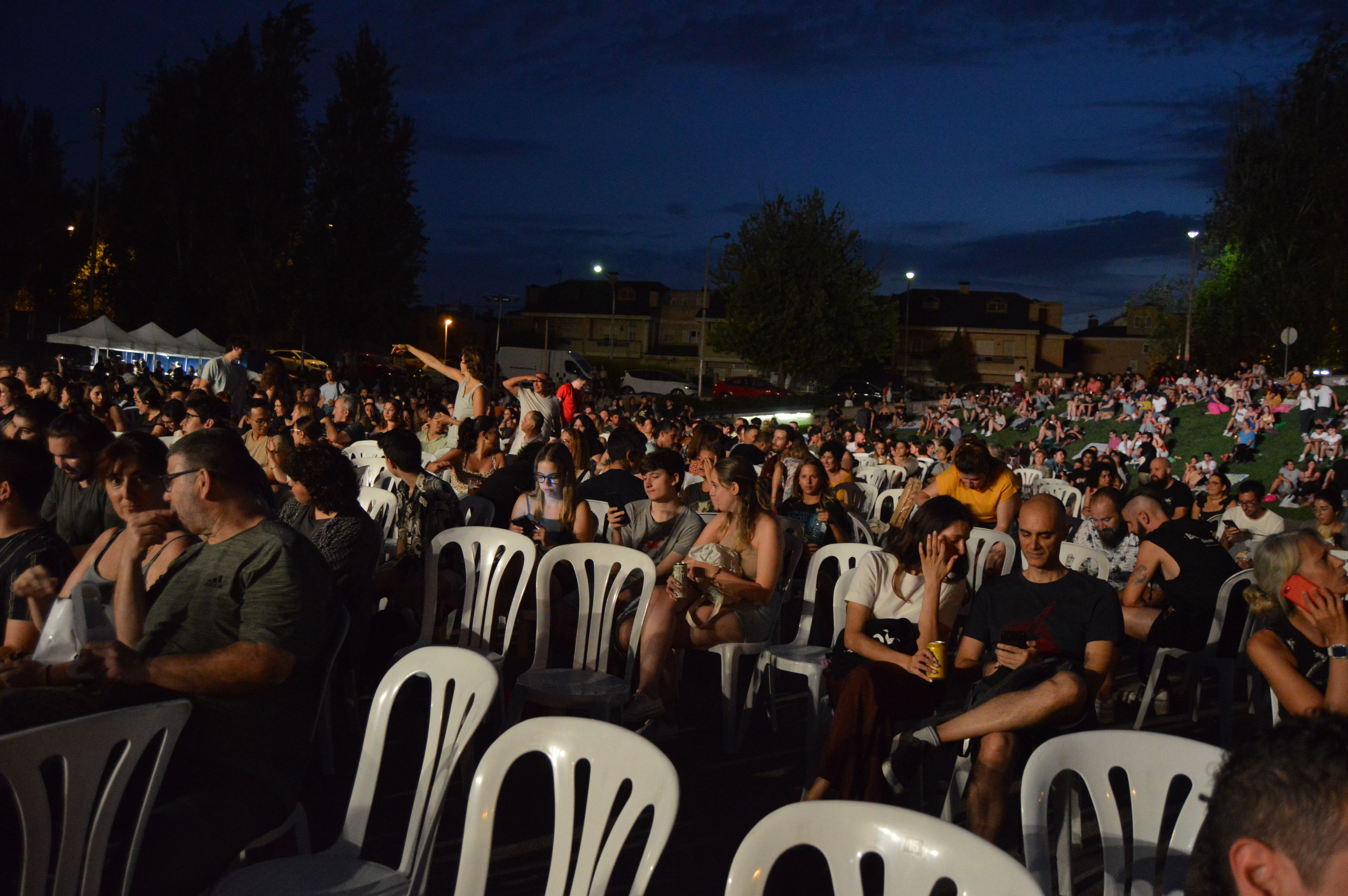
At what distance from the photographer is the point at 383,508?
573cm

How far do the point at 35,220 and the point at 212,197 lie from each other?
251 inches

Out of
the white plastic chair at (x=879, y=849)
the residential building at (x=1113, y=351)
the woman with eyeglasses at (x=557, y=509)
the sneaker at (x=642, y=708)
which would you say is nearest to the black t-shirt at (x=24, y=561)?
the sneaker at (x=642, y=708)

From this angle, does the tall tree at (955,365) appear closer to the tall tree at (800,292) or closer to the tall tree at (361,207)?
the tall tree at (800,292)

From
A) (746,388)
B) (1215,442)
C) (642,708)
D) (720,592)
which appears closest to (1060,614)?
(720,592)

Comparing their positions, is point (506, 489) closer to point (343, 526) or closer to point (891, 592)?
point (343, 526)

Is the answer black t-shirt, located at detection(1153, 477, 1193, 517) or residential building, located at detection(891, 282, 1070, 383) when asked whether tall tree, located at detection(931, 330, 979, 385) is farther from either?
black t-shirt, located at detection(1153, 477, 1193, 517)

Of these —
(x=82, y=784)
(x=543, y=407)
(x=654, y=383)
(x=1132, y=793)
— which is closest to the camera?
(x=82, y=784)

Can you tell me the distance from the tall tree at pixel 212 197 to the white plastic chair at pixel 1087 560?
3169 centimetres

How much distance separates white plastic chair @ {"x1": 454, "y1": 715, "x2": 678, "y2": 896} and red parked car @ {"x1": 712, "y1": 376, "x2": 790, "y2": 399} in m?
34.1

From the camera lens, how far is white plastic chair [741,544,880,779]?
406 centimetres

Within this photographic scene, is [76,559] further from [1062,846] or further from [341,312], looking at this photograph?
[341,312]

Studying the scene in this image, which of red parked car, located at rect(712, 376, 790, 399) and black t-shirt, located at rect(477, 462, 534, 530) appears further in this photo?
red parked car, located at rect(712, 376, 790, 399)

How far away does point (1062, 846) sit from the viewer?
2.55 m

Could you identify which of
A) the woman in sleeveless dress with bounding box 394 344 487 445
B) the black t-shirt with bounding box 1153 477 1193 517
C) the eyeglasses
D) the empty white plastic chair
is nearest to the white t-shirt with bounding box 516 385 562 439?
the woman in sleeveless dress with bounding box 394 344 487 445
